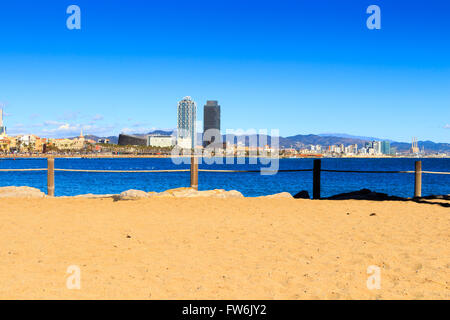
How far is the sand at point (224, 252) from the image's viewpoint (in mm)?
4969

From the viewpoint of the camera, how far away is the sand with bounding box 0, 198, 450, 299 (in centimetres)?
497

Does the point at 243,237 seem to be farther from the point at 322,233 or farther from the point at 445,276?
the point at 445,276

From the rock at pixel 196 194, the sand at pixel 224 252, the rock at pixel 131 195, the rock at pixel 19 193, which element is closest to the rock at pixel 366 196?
the sand at pixel 224 252

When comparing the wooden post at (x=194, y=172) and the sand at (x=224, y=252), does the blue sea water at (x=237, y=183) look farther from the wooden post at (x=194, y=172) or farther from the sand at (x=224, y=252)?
the sand at (x=224, y=252)

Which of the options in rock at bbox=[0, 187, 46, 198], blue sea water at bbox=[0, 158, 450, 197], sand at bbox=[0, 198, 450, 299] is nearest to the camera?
sand at bbox=[0, 198, 450, 299]

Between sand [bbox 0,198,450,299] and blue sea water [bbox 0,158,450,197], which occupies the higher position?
sand [bbox 0,198,450,299]

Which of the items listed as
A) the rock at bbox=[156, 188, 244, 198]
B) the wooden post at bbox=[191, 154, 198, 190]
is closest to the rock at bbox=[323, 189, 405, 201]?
the rock at bbox=[156, 188, 244, 198]

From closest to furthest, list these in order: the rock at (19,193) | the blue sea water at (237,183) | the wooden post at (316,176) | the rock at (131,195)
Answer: the rock at (131,195) < the rock at (19,193) < the wooden post at (316,176) < the blue sea water at (237,183)

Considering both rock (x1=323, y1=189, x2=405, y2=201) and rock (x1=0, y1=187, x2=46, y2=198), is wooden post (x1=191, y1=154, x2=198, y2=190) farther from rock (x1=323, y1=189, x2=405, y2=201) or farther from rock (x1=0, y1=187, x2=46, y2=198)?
rock (x1=0, y1=187, x2=46, y2=198)

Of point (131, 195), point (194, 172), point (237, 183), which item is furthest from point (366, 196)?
point (237, 183)

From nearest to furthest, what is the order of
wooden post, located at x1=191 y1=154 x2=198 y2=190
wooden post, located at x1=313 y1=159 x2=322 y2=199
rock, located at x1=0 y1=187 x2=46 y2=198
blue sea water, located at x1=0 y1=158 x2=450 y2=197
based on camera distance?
rock, located at x1=0 y1=187 x2=46 y2=198 < wooden post, located at x1=191 y1=154 x2=198 y2=190 < wooden post, located at x1=313 y1=159 x2=322 y2=199 < blue sea water, located at x1=0 y1=158 x2=450 y2=197
